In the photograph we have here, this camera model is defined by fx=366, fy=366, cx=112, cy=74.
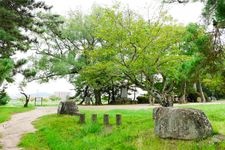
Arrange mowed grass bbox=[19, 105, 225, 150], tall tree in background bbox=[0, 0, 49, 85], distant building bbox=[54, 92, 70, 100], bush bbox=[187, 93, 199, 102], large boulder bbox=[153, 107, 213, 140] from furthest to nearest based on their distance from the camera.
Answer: distant building bbox=[54, 92, 70, 100], bush bbox=[187, 93, 199, 102], tall tree in background bbox=[0, 0, 49, 85], large boulder bbox=[153, 107, 213, 140], mowed grass bbox=[19, 105, 225, 150]

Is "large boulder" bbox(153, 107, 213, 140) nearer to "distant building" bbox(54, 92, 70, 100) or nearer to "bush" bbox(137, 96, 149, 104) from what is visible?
"bush" bbox(137, 96, 149, 104)

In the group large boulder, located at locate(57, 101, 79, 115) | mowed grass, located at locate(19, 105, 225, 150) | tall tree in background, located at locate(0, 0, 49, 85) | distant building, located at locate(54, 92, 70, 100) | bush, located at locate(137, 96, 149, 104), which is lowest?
mowed grass, located at locate(19, 105, 225, 150)

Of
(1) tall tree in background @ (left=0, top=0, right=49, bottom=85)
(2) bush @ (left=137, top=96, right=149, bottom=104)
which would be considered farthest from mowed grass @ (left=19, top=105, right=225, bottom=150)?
(2) bush @ (left=137, top=96, right=149, bottom=104)

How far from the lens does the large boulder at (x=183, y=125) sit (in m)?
11.5

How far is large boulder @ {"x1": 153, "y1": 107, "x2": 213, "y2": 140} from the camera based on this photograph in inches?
452

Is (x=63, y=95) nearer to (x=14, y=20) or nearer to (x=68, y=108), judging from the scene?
(x=68, y=108)

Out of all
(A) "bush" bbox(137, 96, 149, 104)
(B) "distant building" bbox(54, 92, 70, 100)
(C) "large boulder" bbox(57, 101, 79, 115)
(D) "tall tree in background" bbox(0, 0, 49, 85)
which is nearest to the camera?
(D) "tall tree in background" bbox(0, 0, 49, 85)

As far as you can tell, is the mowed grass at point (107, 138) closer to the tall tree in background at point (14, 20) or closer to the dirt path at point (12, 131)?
the dirt path at point (12, 131)

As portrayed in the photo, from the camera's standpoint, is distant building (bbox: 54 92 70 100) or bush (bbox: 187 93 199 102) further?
distant building (bbox: 54 92 70 100)

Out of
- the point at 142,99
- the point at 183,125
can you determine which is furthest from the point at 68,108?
the point at 142,99

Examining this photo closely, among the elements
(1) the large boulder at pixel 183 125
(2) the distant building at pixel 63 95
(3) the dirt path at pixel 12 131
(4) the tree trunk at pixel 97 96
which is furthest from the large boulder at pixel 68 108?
(2) the distant building at pixel 63 95

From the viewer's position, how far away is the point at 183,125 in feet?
38.2

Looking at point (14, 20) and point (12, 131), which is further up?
point (14, 20)

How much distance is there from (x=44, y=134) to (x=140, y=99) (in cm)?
2368
